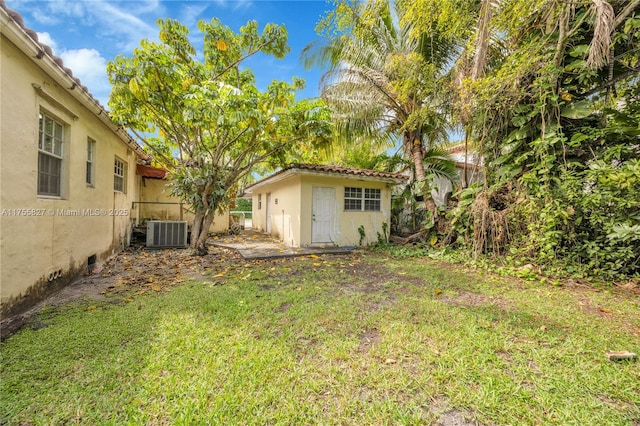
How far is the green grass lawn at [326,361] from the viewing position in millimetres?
1992

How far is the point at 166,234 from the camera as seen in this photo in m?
9.05

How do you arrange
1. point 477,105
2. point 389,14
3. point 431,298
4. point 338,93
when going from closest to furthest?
point 431,298 → point 477,105 → point 389,14 → point 338,93

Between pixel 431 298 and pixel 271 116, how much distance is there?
5.67 meters

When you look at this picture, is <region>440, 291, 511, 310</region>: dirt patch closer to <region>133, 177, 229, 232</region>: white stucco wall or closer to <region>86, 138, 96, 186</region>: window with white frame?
<region>86, 138, 96, 186</region>: window with white frame

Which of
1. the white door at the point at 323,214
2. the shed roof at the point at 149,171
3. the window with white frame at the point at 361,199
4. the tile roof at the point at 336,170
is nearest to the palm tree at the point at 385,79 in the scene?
the tile roof at the point at 336,170

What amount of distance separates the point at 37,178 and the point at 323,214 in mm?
7092

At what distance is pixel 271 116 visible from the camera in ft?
22.4

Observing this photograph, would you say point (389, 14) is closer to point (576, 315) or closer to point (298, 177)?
point (298, 177)

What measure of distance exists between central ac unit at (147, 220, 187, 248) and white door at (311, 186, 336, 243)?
15.3 ft

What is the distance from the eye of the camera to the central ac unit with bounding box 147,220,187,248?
889cm

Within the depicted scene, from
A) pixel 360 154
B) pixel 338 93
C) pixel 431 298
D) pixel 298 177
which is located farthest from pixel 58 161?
pixel 360 154

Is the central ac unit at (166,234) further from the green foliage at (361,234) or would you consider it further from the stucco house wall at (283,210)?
the green foliage at (361,234)

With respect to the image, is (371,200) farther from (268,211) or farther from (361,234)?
(268,211)

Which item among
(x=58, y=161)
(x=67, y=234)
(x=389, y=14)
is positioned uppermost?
(x=389, y=14)
